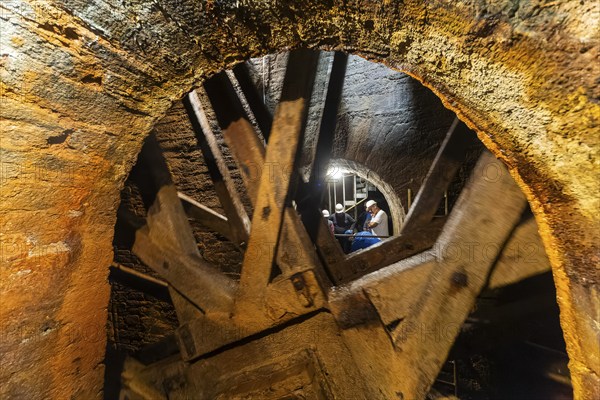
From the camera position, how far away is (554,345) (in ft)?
10.8

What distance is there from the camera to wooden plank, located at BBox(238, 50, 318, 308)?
155cm

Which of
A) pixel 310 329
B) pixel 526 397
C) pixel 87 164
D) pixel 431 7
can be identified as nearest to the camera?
pixel 431 7

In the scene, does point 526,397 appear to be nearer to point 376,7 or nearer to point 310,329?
point 310,329

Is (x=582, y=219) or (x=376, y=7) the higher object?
(x=376, y=7)

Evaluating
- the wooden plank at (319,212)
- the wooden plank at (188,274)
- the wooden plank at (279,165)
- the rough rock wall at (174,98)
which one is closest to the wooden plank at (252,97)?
the wooden plank at (319,212)

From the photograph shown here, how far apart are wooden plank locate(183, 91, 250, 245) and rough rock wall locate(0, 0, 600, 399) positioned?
0.95 metres

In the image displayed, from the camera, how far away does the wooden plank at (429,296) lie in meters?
1.21

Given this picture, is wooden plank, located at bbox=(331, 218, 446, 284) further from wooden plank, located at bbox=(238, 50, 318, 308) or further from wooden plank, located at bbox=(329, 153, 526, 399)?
wooden plank, located at bbox=(238, 50, 318, 308)

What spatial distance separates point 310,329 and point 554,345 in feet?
10.6

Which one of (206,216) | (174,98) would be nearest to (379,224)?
(206,216)

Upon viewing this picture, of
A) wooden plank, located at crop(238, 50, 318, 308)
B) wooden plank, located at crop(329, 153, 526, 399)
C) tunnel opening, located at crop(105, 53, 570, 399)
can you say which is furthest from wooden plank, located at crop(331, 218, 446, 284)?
wooden plank, located at crop(238, 50, 318, 308)

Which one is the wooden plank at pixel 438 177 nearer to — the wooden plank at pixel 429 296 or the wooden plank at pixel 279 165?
the wooden plank at pixel 429 296

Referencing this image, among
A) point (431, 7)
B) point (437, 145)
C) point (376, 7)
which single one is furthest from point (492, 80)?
point (437, 145)

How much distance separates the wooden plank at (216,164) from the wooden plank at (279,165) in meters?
0.66
